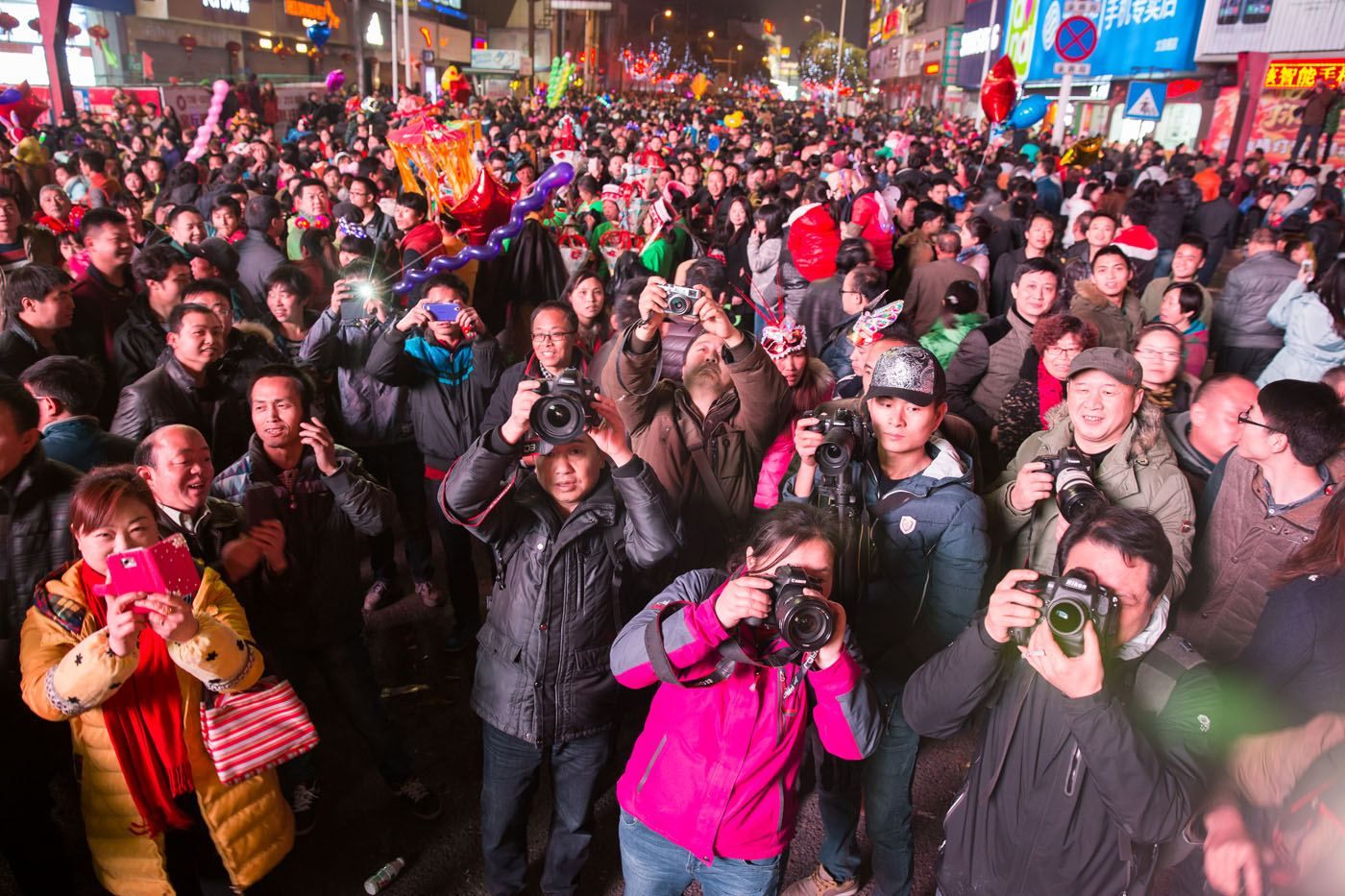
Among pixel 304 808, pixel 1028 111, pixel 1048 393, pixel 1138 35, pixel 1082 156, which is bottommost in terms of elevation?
pixel 304 808

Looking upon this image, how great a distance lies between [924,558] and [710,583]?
73cm

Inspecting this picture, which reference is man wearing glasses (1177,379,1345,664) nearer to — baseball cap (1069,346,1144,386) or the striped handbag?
baseball cap (1069,346,1144,386)

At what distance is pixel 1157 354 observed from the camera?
3555 millimetres

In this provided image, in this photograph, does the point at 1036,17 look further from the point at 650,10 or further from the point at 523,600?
the point at 650,10

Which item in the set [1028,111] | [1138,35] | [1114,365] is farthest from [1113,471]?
[1138,35]

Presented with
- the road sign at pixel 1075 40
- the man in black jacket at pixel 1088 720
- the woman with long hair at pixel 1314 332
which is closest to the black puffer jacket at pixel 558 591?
the man in black jacket at pixel 1088 720

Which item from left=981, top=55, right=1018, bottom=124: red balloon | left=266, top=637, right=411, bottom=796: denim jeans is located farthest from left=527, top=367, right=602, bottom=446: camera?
left=981, top=55, right=1018, bottom=124: red balloon

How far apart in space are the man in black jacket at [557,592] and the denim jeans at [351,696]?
727mm

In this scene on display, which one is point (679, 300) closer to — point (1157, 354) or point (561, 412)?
point (561, 412)

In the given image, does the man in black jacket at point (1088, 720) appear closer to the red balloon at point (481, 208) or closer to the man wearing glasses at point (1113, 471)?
the man wearing glasses at point (1113, 471)

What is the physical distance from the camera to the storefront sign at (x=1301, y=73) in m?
20.5

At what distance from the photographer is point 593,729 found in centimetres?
270

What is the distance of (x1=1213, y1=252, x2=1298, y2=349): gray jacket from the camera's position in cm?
604

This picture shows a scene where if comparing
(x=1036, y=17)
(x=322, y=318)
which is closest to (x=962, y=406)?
(x=322, y=318)
